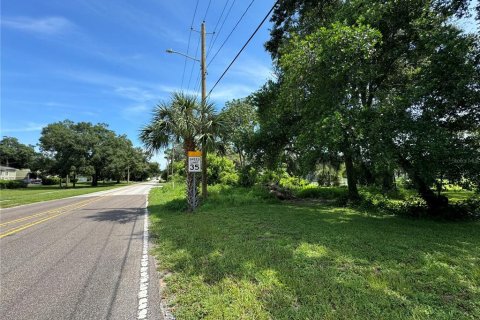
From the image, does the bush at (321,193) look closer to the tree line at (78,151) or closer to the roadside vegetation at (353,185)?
the roadside vegetation at (353,185)

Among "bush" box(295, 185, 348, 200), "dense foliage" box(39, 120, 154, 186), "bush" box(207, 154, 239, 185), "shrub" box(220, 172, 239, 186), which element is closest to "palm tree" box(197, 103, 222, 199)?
"bush" box(295, 185, 348, 200)

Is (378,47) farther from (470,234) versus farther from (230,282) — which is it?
(230,282)

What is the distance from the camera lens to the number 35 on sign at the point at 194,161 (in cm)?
1199

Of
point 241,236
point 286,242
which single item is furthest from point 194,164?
point 286,242

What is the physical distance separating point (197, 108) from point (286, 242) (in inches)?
323

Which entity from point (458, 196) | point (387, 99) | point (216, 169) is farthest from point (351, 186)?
point (216, 169)

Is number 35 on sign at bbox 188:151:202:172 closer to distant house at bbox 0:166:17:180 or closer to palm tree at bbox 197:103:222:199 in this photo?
palm tree at bbox 197:103:222:199

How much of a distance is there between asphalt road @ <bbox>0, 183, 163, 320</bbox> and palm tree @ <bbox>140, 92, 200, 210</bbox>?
4.89 metres

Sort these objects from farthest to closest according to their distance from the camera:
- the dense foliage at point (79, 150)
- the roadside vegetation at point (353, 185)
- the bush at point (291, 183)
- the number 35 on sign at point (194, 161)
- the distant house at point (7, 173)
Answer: the distant house at point (7, 173), the dense foliage at point (79, 150), the bush at point (291, 183), the number 35 on sign at point (194, 161), the roadside vegetation at point (353, 185)

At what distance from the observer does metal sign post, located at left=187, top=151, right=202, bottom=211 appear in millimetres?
12016

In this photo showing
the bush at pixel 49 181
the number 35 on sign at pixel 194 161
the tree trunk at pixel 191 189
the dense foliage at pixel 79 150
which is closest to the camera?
the number 35 on sign at pixel 194 161

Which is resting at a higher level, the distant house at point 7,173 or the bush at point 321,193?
the distant house at point 7,173

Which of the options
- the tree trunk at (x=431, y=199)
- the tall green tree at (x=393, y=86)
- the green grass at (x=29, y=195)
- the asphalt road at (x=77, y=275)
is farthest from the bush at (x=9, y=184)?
the tree trunk at (x=431, y=199)

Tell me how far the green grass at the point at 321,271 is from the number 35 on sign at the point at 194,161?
4026 mm
